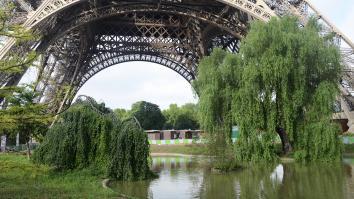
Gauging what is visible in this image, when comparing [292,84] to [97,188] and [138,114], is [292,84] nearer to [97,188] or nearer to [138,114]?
[97,188]

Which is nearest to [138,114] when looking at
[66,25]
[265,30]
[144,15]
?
[144,15]

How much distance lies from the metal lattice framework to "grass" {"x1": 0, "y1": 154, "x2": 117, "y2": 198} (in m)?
11.6

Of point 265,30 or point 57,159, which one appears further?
point 265,30

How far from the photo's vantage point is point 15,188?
12258 mm

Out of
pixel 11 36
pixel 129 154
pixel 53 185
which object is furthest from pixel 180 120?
pixel 11 36

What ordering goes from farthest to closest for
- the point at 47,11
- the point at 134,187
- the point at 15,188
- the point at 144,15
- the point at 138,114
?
the point at 138,114 → the point at 144,15 → the point at 47,11 → the point at 134,187 → the point at 15,188

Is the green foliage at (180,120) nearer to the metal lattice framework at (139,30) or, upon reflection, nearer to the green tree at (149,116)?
the green tree at (149,116)

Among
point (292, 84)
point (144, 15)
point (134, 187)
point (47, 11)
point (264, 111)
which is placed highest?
point (144, 15)

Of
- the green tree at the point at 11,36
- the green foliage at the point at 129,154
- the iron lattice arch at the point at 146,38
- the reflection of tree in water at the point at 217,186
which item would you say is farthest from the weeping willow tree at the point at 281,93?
the green tree at the point at 11,36

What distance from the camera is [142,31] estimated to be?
38906 mm

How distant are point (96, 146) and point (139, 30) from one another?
22.8 meters

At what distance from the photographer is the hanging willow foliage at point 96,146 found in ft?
51.1

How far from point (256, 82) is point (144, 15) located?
1986 centimetres

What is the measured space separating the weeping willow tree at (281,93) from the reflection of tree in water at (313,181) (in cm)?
75
